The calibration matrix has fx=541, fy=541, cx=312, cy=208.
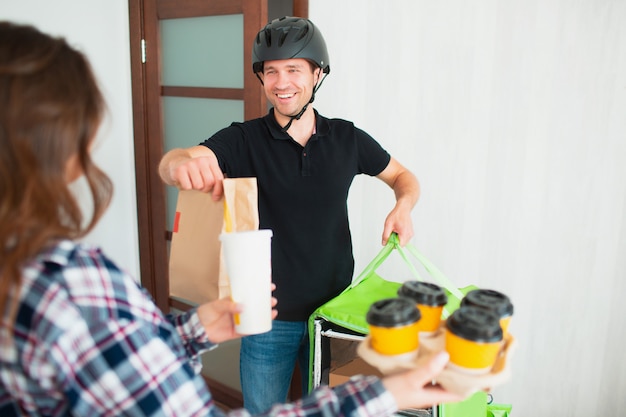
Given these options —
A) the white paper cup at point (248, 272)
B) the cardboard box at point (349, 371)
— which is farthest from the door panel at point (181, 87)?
the white paper cup at point (248, 272)

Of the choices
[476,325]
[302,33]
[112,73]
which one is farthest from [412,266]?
[112,73]

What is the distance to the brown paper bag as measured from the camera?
47.0 inches

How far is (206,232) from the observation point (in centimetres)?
126

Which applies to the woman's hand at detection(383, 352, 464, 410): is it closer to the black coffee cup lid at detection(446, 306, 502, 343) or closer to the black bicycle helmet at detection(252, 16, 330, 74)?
the black coffee cup lid at detection(446, 306, 502, 343)

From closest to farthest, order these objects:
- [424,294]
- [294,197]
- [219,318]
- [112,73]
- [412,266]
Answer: [424,294], [219,318], [412,266], [294,197], [112,73]

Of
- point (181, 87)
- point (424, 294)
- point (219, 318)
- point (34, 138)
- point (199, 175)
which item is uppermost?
point (181, 87)

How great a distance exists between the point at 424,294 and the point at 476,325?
0.13 m

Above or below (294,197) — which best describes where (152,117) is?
above

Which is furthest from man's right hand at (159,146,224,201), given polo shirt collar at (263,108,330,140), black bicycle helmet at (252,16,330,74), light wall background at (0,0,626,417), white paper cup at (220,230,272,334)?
light wall background at (0,0,626,417)

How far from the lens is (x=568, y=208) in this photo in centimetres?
166

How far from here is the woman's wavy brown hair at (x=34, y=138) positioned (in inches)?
25.2

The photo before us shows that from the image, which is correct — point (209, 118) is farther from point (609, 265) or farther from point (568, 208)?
point (609, 265)

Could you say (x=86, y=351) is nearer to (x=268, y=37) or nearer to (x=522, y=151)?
(x=268, y=37)

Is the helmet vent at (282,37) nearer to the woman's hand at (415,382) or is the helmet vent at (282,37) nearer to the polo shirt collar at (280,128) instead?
the polo shirt collar at (280,128)
